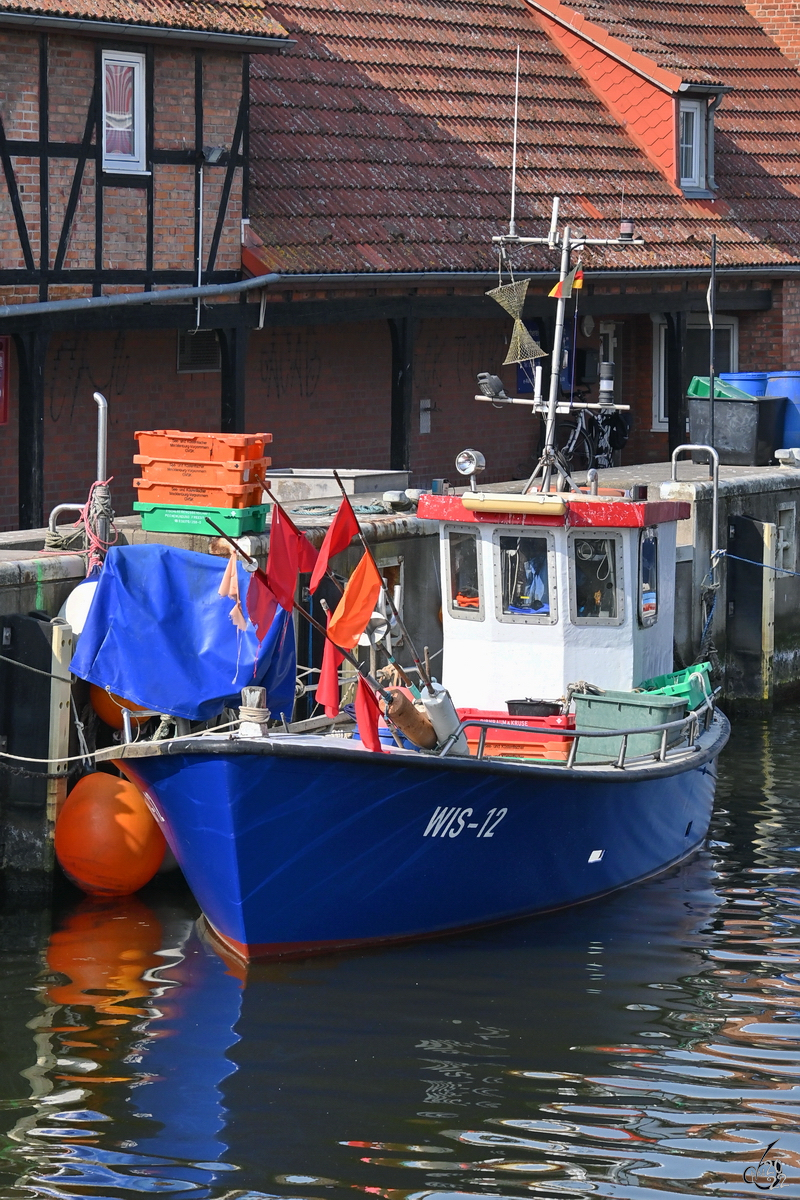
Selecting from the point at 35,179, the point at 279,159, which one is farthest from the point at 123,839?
the point at 279,159

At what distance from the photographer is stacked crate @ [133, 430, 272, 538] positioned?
1339 cm

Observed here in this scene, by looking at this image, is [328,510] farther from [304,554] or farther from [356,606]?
[356,606]

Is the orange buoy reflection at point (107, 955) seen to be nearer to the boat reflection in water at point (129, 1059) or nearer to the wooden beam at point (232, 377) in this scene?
the boat reflection in water at point (129, 1059)

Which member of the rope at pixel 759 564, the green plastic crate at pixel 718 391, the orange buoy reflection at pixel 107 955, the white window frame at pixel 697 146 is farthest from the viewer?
the white window frame at pixel 697 146

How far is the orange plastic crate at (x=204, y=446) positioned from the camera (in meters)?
13.2

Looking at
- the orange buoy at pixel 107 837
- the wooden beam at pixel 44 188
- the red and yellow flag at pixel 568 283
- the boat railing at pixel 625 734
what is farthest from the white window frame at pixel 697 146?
the orange buoy at pixel 107 837

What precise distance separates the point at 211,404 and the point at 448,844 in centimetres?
932

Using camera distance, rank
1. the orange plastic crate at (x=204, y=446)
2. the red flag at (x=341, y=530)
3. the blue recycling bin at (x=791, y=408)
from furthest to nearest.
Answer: the blue recycling bin at (x=791, y=408) → the orange plastic crate at (x=204, y=446) → the red flag at (x=341, y=530)

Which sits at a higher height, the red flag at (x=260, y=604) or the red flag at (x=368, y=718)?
the red flag at (x=260, y=604)

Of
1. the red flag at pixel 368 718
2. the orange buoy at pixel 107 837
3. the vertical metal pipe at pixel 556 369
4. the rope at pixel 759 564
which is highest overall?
the vertical metal pipe at pixel 556 369

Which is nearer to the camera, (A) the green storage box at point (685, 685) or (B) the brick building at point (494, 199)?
(A) the green storage box at point (685, 685)

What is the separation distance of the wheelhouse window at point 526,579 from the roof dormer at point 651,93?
42.2 ft

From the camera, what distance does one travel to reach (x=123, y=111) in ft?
55.7

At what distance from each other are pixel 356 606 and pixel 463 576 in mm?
2459
